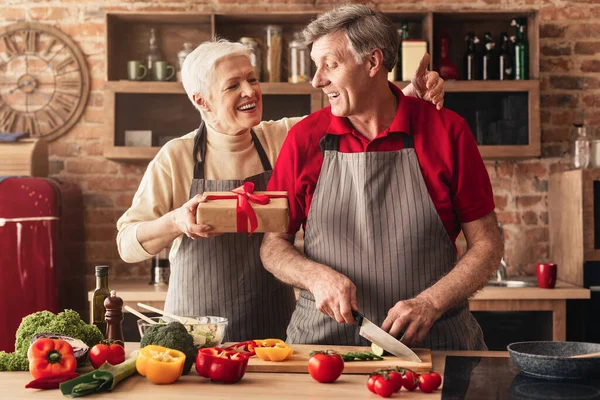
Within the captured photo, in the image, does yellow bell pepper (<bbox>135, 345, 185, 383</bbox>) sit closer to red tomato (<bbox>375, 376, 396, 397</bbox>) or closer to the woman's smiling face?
red tomato (<bbox>375, 376, 396, 397</bbox>)

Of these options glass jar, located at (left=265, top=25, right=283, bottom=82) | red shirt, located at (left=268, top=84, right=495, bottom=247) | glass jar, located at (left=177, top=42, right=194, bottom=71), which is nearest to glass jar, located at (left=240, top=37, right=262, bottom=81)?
glass jar, located at (left=265, top=25, right=283, bottom=82)

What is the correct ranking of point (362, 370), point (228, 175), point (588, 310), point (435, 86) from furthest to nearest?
point (588, 310), point (228, 175), point (435, 86), point (362, 370)

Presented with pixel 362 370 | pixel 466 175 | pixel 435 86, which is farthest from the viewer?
pixel 435 86

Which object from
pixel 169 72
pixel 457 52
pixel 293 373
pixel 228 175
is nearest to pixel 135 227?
pixel 228 175

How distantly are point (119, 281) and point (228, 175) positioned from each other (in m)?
2.22

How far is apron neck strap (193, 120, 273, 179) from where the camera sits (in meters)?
2.43

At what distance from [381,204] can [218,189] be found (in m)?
0.55

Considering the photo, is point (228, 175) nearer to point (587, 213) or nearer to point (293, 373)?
point (293, 373)

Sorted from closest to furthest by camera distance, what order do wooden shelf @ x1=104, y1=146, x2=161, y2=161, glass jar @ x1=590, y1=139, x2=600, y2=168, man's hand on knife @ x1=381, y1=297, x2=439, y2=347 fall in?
man's hand on knife @ x1=381, y1=297, x2=439, y2=347
glass jar @ x1=590, y1=139, x2=600, y2=168
wooden shelf @ x1=104, y1=146, x2=161, y2=161

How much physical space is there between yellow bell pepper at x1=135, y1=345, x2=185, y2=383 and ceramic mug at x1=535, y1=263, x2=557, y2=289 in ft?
8.55

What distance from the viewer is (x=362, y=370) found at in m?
1.77

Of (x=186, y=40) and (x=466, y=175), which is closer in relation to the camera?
(x=466, y=175)

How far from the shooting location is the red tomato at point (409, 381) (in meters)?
→ 1.59

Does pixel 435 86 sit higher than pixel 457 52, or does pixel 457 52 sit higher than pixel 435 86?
pixel 457 52
